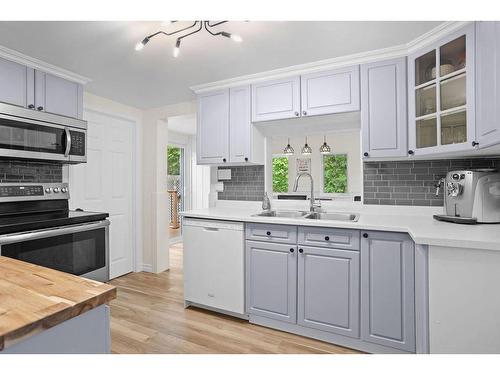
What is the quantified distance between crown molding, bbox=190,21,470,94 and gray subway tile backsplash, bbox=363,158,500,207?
2.81 ft

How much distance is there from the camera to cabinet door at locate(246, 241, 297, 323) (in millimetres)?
2143

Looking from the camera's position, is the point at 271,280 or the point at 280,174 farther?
the point at 280,174

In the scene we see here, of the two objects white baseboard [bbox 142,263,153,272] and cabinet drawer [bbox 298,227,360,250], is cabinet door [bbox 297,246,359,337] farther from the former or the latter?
white baseboard [bbox 142,263,153,272]

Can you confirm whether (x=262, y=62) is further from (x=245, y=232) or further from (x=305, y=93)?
(x=245, y=232)

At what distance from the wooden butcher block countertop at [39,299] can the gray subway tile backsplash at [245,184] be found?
2.27 metres

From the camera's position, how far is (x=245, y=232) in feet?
7.62

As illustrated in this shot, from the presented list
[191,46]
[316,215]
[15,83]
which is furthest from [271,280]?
[15,83]

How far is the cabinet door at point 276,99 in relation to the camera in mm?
2496

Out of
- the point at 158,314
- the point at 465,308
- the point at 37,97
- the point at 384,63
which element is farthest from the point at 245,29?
the point at 158,314

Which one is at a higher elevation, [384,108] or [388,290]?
[384,108]

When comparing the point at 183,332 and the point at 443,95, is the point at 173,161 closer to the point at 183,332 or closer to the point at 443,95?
the point at 183,332

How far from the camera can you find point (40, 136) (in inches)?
88.6

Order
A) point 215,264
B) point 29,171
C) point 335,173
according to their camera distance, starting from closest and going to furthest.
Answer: point 215,264, point 29,171, point 335,173

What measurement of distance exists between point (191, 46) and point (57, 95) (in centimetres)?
133
